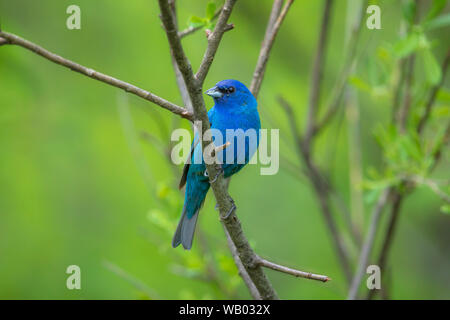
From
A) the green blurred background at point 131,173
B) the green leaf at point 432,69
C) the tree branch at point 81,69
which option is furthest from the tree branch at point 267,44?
the green blurred background at point 131,173

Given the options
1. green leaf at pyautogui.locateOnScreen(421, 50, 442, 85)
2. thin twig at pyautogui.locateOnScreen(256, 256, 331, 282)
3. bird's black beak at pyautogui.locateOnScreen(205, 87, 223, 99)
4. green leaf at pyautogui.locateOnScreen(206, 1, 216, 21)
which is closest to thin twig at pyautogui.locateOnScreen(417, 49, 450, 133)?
green leaf at pyautogui.locateOnScreen(421, 50, 442, 85)

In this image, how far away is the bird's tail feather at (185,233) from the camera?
3.82m

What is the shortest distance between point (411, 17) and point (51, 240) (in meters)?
4.79

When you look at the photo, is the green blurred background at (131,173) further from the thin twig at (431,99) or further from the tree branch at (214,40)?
the tree branch at (214,40)

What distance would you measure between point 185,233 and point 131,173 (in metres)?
3.37

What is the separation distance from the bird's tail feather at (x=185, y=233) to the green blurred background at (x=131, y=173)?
2236mm

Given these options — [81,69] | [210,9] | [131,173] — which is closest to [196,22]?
[210,9]

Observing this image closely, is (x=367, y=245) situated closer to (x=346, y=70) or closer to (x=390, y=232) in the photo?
(x=390, y=232)

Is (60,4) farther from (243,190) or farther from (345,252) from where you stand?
(345,252)

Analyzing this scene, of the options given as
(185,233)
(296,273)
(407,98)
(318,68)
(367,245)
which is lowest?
(296,273)

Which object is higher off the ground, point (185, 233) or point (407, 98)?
point (407, 98)

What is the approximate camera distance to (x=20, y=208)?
21.4ft

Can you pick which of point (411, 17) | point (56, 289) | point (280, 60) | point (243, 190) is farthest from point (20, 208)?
point (411, 17)

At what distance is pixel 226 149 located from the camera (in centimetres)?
385
